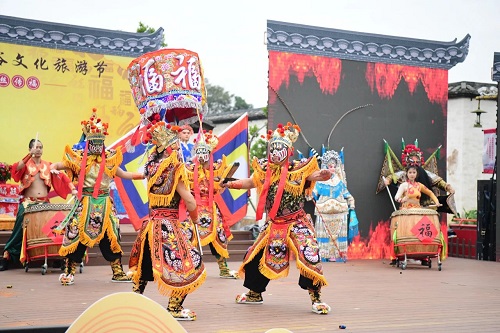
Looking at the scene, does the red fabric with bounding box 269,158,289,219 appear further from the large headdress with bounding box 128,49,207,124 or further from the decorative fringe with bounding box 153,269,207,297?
the large headdress with bounding box 128,49,207,124

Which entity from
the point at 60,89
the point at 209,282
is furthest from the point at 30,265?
the point at 60,89

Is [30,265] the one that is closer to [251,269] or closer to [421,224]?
[251,269]

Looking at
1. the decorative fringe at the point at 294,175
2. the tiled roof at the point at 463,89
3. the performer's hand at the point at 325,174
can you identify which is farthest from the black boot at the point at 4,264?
the tiled roof at the point at 463,89

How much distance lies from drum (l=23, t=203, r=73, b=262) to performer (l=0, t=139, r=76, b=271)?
0.18 meters

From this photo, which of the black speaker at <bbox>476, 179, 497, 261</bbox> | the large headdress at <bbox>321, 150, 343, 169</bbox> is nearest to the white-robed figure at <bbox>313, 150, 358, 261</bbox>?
the large headdress at <bbox>321, 150, 343, 169</bbox>

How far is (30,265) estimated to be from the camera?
9727 millimetres

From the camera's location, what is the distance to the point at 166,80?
7.66 metres

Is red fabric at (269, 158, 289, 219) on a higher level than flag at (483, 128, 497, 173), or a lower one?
lower

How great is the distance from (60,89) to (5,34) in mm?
1227

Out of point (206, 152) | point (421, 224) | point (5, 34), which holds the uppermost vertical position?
point (5, 34)

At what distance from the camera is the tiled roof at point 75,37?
1227 cm

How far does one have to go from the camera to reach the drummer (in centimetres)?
1038

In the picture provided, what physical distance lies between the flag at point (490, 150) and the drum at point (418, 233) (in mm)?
3247

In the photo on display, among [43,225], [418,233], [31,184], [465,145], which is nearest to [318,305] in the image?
[43,225]
